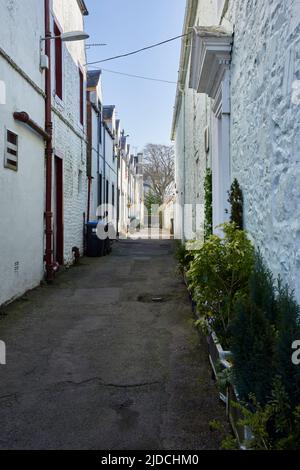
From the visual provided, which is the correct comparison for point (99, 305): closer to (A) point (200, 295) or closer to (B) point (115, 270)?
(A) point (200, 295)

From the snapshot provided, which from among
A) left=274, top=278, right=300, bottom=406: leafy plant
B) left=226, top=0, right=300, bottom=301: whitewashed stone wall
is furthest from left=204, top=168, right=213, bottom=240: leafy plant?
left=274, top=278, right=300, bottom=406: leafy plant

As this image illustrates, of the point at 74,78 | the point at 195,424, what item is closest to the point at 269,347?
the point at 195,424

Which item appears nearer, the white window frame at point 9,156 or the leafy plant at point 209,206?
the white window frame at point 9,156

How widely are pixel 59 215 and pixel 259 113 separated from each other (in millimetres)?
7489

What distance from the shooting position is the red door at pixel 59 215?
1062 centimetres

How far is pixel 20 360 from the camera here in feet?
14.6

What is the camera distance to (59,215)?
35.0 ft

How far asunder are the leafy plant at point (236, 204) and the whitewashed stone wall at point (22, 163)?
3373mm

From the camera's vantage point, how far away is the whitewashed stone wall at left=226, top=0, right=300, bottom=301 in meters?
2.95

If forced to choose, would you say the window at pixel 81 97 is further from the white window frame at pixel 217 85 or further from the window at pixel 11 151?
the white window frame at pixel 217 85

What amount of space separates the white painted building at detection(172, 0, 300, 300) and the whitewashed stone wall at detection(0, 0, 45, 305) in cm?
287

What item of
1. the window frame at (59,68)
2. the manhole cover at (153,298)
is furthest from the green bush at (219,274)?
the window frame at (59,68)

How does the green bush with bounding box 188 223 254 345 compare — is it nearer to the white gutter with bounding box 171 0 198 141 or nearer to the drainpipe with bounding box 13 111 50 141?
the drainpipe with bounding box 13 111 50 141

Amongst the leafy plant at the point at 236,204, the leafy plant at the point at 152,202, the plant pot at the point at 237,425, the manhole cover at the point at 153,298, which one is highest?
the leafy plant at the point at 152,202
